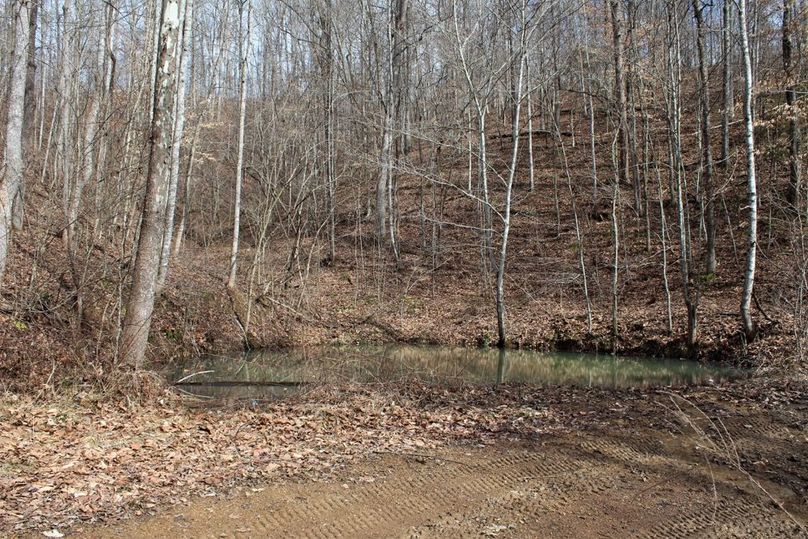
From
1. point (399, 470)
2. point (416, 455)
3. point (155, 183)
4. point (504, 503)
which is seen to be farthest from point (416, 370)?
point (504, 503)

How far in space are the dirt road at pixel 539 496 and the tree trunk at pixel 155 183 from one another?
174 inches

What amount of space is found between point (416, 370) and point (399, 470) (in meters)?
7.31

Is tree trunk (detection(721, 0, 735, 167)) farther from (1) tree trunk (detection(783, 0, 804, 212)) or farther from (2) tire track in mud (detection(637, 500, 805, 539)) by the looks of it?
(2) tire track in mud (detection(637, 500, 805, 539))

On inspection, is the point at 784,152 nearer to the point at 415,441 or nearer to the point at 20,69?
the point at 415,441

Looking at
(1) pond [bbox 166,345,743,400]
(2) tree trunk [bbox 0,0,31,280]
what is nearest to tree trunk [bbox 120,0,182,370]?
(1) pond [bbox 166,345,743,400]

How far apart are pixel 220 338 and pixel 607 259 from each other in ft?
45.9

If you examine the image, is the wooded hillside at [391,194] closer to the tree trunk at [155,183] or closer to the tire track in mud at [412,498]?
the tree trunk at [155,183]

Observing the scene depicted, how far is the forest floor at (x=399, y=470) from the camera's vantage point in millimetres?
4348

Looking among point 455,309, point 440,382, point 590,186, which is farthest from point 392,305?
point 590,186

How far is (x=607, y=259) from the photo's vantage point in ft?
71.4

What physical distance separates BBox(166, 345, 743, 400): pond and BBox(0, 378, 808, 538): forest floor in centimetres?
297

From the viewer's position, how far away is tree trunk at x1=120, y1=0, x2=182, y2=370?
27.1 ft

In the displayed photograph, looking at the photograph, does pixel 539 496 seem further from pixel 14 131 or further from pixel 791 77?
pixel 791 77

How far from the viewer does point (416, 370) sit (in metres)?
12.7
